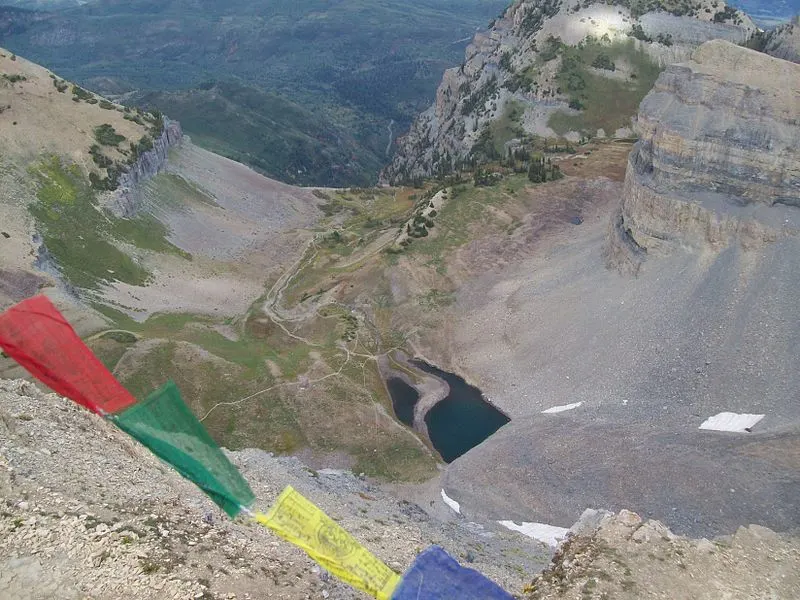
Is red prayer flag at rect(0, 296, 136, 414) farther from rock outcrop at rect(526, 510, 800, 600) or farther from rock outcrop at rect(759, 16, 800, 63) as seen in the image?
rock outcrop at rect(759, 16, 800, 63)

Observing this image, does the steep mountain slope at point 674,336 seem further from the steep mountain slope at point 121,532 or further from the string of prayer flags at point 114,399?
the string of prayer flags at point 114,399

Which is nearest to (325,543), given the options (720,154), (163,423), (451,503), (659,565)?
(163,423)

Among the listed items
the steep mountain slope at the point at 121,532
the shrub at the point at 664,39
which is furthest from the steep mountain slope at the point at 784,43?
the steep mountain slope at the point at 121,532

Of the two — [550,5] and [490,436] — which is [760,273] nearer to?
[490,436]

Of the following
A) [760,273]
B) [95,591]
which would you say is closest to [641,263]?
[760,273]

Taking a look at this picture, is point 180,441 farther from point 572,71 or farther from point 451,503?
point 572,71

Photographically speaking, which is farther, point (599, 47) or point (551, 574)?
point (599, 47)
